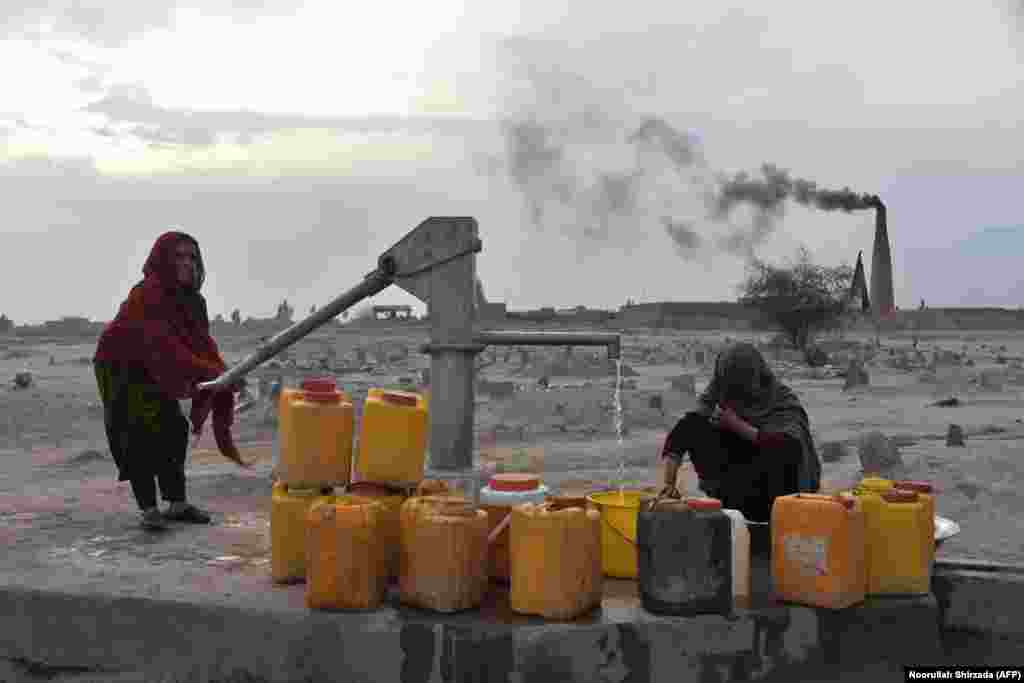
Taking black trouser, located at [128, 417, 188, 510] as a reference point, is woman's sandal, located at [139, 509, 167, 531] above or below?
below

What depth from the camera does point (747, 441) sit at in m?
4.54

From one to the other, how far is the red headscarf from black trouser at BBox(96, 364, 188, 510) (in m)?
0.07

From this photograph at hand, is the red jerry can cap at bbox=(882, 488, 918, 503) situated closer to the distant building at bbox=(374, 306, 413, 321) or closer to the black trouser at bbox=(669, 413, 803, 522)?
the black trouser at bbox=(669, 413, 803, 522)

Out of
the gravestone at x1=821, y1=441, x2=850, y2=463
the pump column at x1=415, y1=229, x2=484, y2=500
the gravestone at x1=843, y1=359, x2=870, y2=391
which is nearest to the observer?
the pump column at x1=415, y1=229, x2=484, y2=500

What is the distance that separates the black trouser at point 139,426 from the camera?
4.91 meters

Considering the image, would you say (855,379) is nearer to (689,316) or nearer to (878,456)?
(878,456)

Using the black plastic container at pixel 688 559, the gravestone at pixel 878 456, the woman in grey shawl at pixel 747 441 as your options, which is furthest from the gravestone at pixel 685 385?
the black plastic container at pixel 688 559

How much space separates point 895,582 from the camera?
3.88m

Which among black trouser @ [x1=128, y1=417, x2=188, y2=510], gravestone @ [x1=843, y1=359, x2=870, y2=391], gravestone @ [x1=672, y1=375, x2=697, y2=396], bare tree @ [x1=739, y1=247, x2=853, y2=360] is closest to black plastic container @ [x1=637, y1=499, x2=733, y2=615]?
black trouser @ [x1=128, y1=417, x2=188, y2=510]

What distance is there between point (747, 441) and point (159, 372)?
280 centimetres

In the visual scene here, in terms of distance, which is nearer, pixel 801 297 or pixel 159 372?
pixel 159 372

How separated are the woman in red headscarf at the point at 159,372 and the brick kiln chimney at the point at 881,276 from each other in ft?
145

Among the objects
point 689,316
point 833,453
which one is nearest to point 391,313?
point 689,316

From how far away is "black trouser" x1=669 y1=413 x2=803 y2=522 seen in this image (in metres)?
4.43
